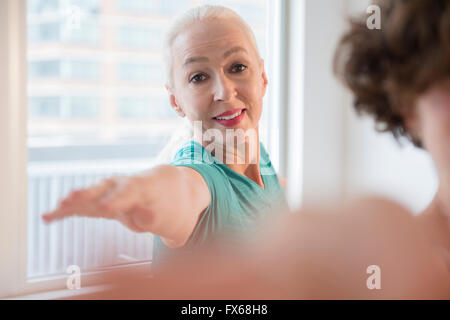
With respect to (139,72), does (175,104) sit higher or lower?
lower

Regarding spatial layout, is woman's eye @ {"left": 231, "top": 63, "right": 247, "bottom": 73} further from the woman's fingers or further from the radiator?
the radiator

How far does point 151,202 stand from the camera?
328 millimetres

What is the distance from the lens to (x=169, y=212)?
1.20 ft

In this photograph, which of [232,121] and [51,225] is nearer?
[232,121]

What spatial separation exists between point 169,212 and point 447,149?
0.20 meters

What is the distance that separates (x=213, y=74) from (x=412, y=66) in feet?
0.99

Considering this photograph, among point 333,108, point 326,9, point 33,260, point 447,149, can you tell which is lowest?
point 33,260

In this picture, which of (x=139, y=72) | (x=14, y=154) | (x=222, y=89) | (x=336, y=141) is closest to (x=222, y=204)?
(x=222, y=89)

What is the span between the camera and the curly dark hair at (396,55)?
10.7 inches

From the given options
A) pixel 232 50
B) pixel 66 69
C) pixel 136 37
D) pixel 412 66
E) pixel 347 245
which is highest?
pixel 136 37

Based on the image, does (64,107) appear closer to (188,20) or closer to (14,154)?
(14,154)

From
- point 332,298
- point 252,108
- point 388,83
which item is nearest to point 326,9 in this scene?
point 252,108

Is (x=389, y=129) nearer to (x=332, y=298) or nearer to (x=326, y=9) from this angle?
(x=332, y=298)
